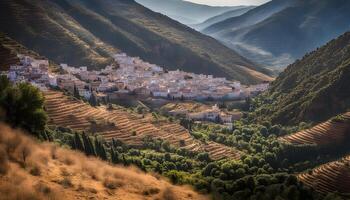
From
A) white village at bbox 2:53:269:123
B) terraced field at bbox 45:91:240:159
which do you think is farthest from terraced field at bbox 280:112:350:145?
white village at bbox 2:53:269:123

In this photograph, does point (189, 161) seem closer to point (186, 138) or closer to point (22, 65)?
point (186, 138)

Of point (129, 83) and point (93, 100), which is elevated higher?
point (129, 83)

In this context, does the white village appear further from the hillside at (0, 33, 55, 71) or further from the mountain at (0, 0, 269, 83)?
the mountain at (0, 0, 269, 83)

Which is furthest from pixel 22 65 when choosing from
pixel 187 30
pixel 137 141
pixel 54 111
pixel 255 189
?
pixel 187 30

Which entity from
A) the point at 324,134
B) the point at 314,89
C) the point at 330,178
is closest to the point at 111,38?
the point at 314,89

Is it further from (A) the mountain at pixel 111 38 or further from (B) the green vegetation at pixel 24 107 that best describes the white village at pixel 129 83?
(B) the green vegetation at pixel 24 107

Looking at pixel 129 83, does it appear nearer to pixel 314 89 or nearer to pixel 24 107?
pixel 314 89
